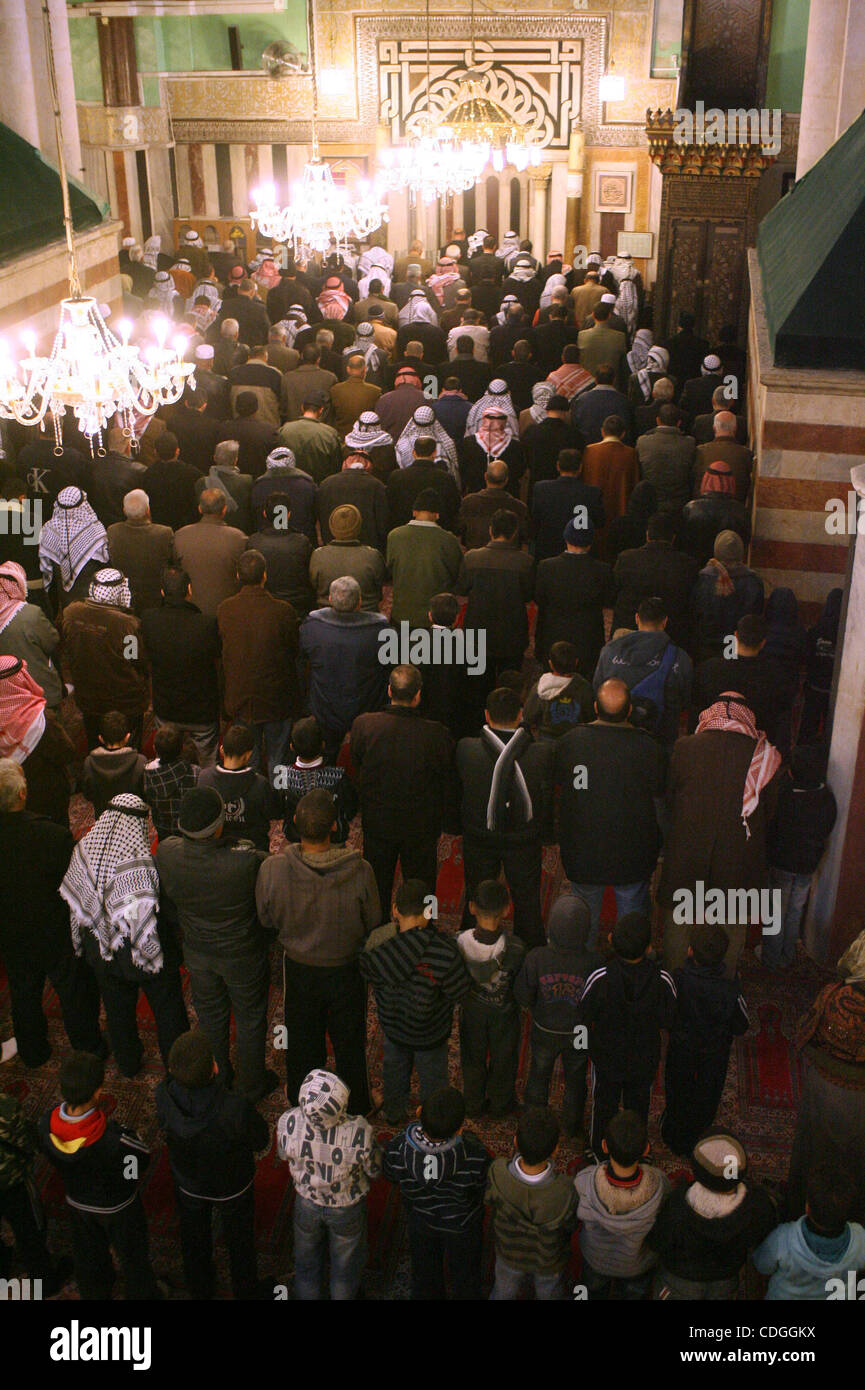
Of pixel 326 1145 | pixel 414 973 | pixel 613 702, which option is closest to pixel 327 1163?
pixel 326 1145

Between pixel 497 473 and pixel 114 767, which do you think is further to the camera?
pixel 497 473

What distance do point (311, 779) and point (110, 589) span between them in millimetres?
1901

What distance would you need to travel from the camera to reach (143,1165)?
4.47 metres

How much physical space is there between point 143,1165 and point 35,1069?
0.91 m

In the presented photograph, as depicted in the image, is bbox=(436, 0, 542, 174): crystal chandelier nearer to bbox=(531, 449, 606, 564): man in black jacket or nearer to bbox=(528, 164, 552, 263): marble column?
bbox=(528, 164, 552, 263): marble column

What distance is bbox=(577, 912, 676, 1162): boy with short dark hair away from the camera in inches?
165

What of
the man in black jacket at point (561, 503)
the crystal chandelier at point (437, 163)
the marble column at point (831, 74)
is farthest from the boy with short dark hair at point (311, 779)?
the crystal chandelier at point (437, 163)

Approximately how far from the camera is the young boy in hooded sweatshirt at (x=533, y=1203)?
141 inches

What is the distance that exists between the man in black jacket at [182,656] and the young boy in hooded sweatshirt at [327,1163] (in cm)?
282

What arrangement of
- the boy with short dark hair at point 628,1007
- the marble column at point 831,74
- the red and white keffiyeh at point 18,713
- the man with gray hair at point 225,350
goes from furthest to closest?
the marble column at point 831,74 < the man with gray hair at point 225,350 < the red and white keffiyeh at point 18,713 < the boy with short dark hair at point 628,1007

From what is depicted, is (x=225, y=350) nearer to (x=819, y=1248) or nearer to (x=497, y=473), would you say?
(x=497, y=473)

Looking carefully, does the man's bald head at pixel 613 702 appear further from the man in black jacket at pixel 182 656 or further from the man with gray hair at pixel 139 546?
the man with gray hair at pixel 139 546

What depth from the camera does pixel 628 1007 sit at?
423cm
